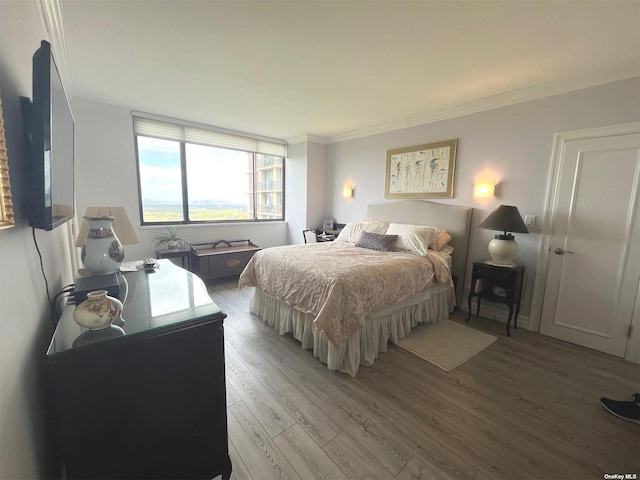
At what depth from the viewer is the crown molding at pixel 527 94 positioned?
7.48 ft

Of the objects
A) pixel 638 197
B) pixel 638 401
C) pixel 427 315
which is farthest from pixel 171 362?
pixel 638 197

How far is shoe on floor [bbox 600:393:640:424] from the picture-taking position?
1681 mm

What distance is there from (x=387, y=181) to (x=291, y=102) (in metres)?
1.84

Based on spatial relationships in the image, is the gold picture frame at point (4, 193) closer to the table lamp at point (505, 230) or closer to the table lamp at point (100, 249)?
the table lamp at point (100, 249)

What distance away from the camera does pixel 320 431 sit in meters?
1.58

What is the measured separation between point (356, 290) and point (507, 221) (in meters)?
1.84

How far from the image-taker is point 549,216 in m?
2.72

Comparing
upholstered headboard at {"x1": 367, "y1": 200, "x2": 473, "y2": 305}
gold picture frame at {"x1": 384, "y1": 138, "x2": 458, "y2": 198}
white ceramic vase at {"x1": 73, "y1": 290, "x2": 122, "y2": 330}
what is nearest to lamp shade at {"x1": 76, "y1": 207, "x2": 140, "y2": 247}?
white ceramic vase at {"x1": 73, "y1": 290, "x2": 122, "y2": 330}

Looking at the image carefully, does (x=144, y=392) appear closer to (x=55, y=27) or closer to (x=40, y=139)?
(x=40, y=139)

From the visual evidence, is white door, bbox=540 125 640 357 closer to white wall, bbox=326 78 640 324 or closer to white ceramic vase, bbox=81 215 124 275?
white wall, bbox=326 78 640 324

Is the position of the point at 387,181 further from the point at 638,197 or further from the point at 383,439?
the point at 383,439

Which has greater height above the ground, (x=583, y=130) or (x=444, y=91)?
(x=444, y=91)

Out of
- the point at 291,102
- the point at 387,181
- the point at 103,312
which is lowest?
the point at 103,312

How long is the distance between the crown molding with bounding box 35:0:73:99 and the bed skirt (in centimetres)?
253
